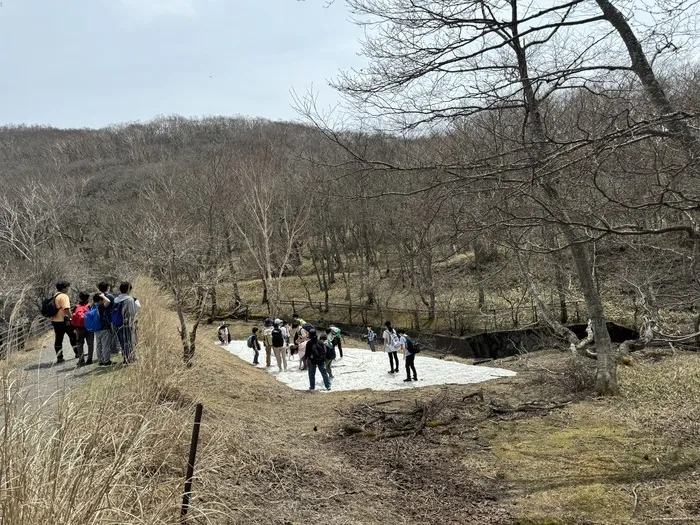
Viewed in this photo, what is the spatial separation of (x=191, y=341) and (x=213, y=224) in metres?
20.0

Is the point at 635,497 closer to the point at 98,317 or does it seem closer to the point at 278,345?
the point at 98,317

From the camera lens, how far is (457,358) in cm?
1773

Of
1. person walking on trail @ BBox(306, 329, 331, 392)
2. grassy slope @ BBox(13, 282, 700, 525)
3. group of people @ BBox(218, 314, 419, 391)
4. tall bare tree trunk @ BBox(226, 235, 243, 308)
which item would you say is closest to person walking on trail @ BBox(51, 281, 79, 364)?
grassy slope @ BBox(13, 282, 700, 525)

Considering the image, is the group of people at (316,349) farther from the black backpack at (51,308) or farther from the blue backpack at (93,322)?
the black backpack at (51,308)

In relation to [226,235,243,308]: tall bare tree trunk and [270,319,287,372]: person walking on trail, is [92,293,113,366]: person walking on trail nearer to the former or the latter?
[270,319,287,372]: person walking on trail

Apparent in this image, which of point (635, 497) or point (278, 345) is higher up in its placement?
point (278, 345)

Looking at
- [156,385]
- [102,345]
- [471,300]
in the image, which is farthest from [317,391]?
[471,300]

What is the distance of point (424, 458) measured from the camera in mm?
6504

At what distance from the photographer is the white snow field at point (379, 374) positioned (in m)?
12.4

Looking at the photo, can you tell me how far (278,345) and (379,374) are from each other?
3079 millimetres

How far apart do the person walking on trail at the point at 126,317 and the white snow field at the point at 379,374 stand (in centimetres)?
530

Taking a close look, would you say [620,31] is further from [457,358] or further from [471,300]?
[471,300]

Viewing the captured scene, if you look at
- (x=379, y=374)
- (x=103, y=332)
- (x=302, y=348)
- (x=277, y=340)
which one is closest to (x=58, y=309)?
Result: (x=103, y=332)

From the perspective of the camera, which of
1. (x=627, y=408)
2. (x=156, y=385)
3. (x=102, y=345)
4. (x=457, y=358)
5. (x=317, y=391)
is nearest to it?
(x=156, y=385)
